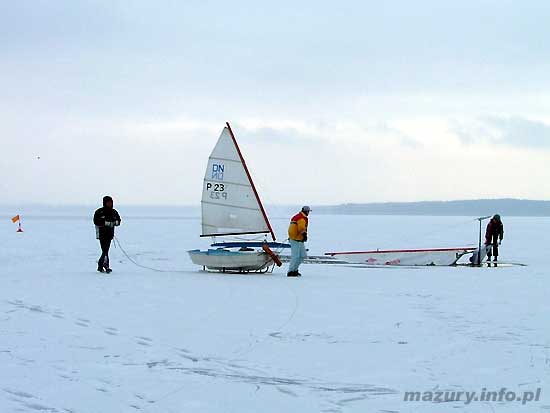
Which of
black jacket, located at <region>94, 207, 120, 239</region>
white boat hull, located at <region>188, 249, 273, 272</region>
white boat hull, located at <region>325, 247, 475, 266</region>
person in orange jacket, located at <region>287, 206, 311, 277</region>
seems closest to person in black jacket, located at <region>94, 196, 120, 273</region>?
black jacket, located at <region>94, 207, 120, 239</region>

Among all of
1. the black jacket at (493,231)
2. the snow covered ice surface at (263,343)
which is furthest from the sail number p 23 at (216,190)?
the black jacket at (493,231)

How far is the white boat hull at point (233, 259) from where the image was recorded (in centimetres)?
1465

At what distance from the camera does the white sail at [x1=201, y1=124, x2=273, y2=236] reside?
1525cm

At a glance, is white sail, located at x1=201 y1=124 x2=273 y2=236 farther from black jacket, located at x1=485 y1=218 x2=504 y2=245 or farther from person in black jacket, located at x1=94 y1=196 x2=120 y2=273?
black jacket, located at x1=485 y1=218 x2=504 y2=245

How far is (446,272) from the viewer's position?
51.2 feet

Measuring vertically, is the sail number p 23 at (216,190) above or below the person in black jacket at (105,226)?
above

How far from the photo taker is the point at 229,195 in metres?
15.3

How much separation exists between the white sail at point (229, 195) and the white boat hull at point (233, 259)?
24.8 inches

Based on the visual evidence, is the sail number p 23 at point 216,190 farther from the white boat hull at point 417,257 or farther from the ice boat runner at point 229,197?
the white boat hull at point 417,257

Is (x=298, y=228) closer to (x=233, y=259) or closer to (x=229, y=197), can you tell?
(x=233, y=259)

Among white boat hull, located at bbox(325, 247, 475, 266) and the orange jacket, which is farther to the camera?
white boat hull, located at bbox(325, 247, 475, 266)

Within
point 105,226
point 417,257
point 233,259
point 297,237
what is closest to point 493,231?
point 417,257

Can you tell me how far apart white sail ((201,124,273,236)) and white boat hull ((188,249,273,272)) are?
24.8 inches

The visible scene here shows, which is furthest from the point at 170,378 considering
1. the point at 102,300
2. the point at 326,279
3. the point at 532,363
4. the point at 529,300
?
the point at 326,279
